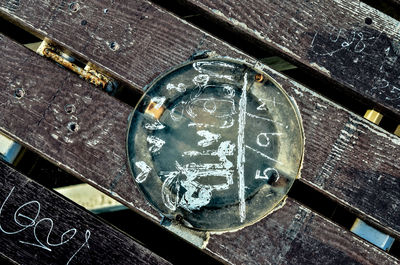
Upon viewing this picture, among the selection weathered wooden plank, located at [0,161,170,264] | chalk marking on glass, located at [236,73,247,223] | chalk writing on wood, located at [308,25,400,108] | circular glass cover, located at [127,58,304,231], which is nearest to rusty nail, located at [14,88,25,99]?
weathered wooden plank, located at [0,161,170,264]

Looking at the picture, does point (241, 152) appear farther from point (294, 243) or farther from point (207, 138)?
point (294, 243)

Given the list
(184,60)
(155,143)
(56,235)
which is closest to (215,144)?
(155,143)

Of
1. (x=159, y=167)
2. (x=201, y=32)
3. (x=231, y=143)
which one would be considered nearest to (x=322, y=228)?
(x=231, y=143)

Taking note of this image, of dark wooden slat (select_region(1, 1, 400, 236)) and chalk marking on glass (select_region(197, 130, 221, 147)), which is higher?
dark wooden slat (select_region(1, 1, 400, 236))

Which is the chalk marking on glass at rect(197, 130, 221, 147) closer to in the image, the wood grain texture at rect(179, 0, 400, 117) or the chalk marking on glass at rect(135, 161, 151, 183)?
the chalk marking on glass at rect(135, 161, 151, 183)

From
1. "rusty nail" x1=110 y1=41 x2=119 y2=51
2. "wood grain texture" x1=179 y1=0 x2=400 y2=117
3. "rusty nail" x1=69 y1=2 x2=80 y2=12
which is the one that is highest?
"wood grain texture" x1=179 y1=0 x2=400 y2=117

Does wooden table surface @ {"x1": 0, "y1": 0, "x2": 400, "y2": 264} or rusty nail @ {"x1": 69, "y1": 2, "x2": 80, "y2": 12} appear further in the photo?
rusty nail @ {"x1": 69, "y1": 2, "x2": 80, "y2": 12}

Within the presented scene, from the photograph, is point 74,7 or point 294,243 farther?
point 74,7

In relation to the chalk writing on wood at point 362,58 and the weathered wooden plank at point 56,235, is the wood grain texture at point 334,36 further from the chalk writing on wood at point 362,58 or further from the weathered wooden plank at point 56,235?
the weathered wooden plank at point 56,235

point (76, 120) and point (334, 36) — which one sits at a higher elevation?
point (334, 36)
